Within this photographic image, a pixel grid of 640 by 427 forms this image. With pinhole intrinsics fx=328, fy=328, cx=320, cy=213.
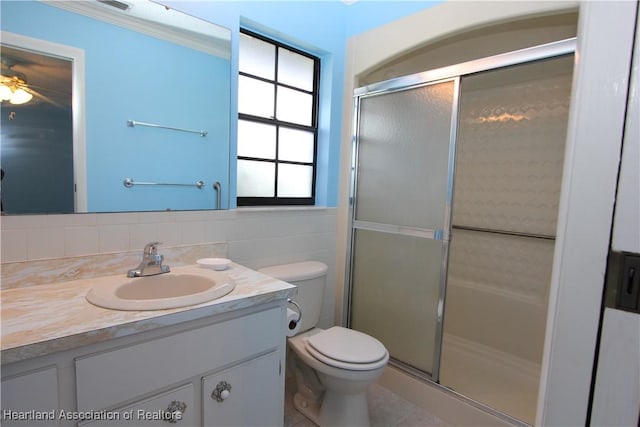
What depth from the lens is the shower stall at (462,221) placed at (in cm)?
191

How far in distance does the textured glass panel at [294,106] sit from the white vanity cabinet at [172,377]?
126cm

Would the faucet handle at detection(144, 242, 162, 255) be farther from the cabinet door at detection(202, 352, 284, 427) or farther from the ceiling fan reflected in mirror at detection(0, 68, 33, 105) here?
the ceiling fan reflected in mirror at detection(0, 68, 33, 105)

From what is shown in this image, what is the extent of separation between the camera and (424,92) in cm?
192

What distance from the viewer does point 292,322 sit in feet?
4.68

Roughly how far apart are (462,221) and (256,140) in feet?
5.10

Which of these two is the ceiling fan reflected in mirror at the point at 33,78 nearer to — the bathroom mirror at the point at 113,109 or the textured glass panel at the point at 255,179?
the bathroom mirror at the point at 113,109

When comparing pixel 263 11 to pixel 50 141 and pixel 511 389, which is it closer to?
pixel 50 141

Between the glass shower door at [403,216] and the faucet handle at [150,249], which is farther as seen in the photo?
the glass shower door at [403,216]

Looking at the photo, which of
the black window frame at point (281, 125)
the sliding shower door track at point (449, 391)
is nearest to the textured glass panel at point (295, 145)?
the black window frame at point (281, 125)

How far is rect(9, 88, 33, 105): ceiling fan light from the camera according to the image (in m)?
1.12

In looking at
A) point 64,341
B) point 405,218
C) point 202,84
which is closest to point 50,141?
point 202,84

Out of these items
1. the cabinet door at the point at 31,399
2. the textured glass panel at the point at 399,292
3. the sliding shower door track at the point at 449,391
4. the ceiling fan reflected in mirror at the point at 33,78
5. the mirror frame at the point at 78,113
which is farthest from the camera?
the textured glass panel at the point at 399,292

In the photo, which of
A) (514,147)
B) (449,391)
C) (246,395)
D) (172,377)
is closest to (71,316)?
(172,377)

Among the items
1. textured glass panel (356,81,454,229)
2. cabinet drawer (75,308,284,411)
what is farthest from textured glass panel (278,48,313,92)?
cabinet drawer (75,308,284,411)
